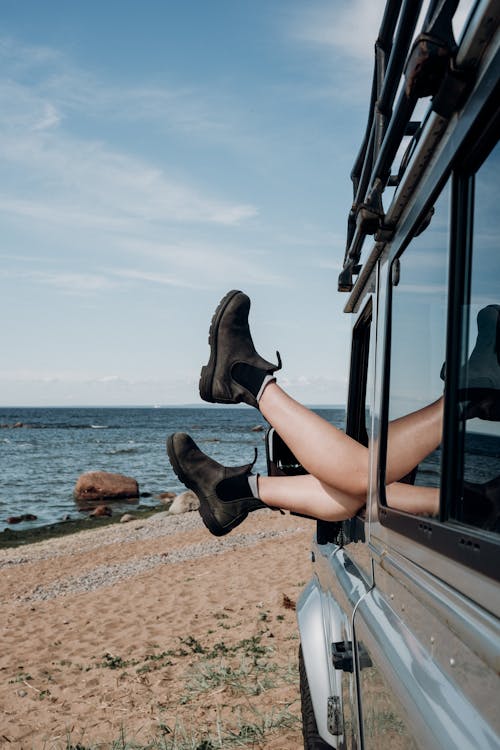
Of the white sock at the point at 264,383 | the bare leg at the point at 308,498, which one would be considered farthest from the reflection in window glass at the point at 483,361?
the white sock at the point at 264,383

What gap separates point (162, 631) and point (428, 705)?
638 cm

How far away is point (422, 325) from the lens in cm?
177

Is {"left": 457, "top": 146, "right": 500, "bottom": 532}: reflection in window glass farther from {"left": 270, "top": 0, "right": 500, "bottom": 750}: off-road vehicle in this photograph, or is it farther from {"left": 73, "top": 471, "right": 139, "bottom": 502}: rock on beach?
{"left": 73, "top": 471, "right": 139, "bottom": 502}: rock on beach

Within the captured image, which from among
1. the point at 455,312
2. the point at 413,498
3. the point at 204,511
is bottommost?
the point at 204,511

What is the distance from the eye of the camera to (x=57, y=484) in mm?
28141

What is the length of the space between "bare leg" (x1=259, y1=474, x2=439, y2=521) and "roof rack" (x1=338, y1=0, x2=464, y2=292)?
72 centimetres

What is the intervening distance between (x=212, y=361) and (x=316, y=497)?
0.90 metres

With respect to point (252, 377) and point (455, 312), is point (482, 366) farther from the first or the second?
point (252, 377)

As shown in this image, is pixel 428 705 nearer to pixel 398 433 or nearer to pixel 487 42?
pixel 398 433

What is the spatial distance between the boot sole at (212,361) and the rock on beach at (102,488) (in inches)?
848

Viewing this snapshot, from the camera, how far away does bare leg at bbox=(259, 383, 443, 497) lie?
178cm

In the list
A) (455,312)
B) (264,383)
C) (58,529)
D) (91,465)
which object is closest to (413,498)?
(455,312)

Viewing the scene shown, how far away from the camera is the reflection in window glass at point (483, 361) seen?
1.33 metres

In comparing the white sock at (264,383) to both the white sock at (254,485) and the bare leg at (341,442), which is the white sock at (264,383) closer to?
the bare leg at (341,442)
